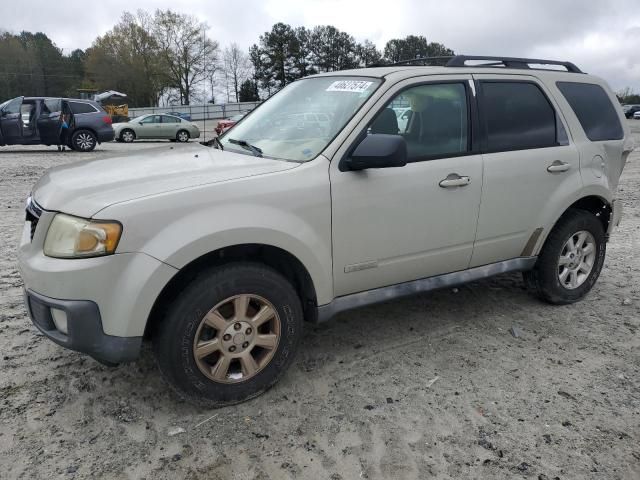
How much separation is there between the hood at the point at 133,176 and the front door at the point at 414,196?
0.45 metres

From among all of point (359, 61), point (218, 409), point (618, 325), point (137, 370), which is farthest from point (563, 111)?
point (359, 61)

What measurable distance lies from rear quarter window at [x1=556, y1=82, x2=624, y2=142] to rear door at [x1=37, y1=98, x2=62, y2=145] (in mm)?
15460

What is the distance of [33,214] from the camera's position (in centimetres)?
291

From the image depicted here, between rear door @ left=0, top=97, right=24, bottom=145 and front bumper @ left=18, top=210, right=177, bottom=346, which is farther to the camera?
rear door @ left=0, top=97, right=24, bottom=145

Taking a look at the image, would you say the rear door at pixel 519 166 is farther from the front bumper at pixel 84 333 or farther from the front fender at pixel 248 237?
the front bumper at pixel 84 333

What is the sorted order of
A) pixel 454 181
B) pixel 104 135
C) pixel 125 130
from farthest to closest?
pixel 125 130 → pixel 104 135 → pixel 454 181

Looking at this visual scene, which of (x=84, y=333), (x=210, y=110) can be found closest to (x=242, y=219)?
(x=84, y=333)

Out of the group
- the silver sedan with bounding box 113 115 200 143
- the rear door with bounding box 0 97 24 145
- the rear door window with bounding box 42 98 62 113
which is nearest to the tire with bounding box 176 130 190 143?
the silver sedan with bounding box 113 115 200 143

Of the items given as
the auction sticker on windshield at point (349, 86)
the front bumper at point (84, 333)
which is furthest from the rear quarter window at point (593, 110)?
the front bumper at point (84, 333)

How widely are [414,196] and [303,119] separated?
2.86 ft

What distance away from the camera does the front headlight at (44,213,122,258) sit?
2.46 metres

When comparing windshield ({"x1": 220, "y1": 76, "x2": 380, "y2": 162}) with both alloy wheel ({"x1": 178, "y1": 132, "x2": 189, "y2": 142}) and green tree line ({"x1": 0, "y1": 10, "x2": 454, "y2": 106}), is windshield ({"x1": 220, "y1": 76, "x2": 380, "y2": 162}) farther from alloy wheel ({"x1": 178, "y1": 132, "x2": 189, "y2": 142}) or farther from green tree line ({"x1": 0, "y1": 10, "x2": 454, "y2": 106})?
green tree line ({"x1": 0, "y1": 10, "x2": 454, "y2": 106})

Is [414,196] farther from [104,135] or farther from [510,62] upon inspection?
[104,135]

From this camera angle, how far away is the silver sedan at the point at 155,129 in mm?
24109
